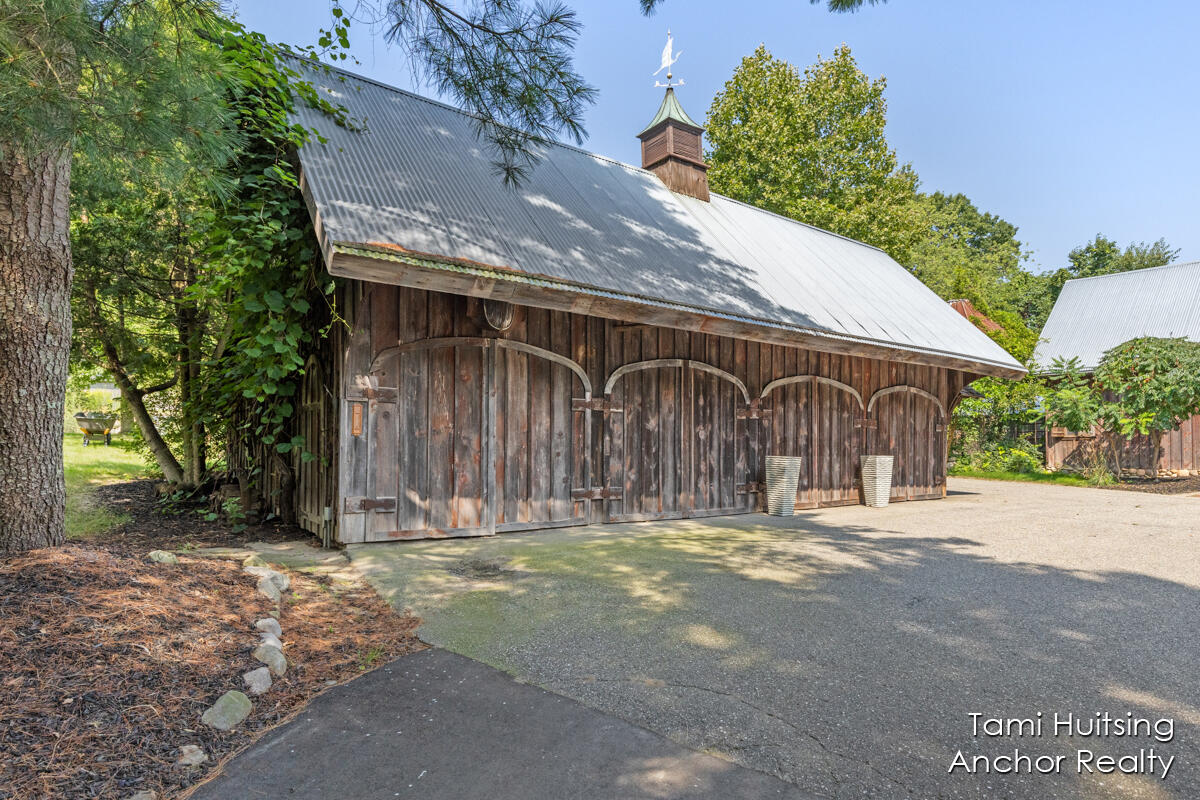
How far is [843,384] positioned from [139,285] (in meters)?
9.80

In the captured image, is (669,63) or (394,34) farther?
(669,63)

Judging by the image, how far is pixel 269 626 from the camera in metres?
3.12

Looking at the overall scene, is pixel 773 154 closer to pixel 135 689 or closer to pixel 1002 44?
pixel 1002 44

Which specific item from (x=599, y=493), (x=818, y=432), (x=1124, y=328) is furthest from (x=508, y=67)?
(x=1124, y=328)

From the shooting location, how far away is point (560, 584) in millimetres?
4371

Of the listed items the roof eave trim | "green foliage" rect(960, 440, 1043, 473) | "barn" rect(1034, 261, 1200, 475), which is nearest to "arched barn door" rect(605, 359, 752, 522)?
the roof eave trim

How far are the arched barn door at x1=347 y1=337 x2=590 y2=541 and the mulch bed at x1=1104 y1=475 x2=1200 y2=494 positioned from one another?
13347 mm

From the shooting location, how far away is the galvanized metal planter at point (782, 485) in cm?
830

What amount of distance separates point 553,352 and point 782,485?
3.81 meters

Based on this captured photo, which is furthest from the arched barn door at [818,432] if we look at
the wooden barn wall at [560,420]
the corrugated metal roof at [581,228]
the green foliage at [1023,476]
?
the green foliage at [1023,476]

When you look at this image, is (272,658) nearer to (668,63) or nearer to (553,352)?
(553,352)

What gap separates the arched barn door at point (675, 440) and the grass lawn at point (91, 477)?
4.92 metres

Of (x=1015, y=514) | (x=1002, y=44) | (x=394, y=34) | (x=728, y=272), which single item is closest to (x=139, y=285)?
(x=394, y=34)

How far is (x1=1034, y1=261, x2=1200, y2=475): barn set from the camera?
16.3m
